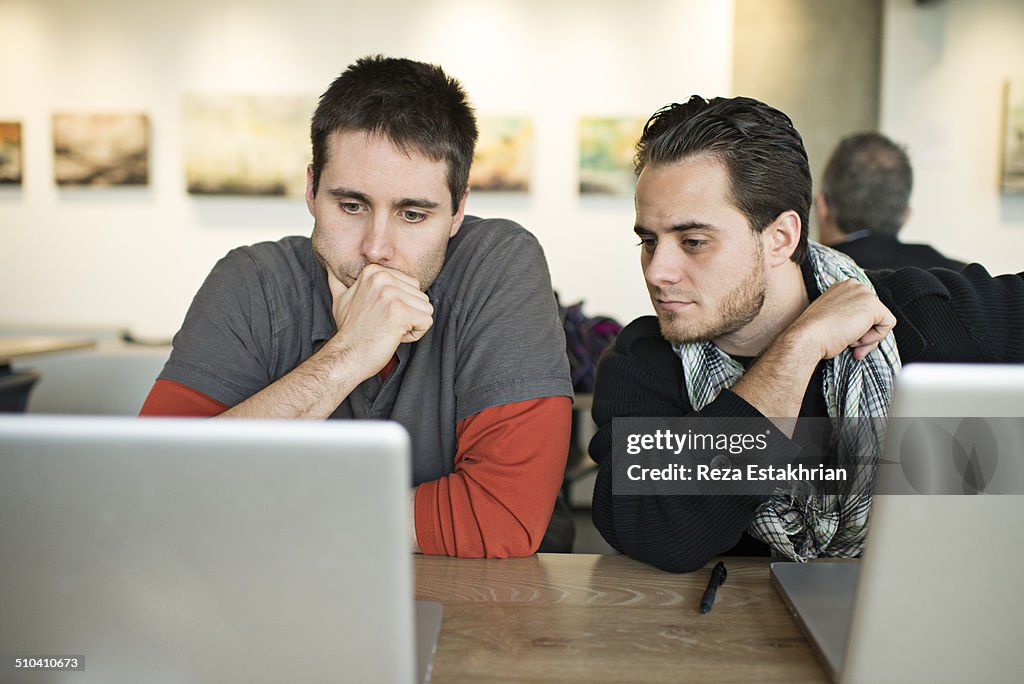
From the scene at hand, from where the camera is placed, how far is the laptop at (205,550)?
62 cm

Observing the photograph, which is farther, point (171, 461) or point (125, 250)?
point (125, 250)

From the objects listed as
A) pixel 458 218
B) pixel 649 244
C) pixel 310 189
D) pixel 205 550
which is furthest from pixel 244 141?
pixel 205 550

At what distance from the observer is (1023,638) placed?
2.30 feet

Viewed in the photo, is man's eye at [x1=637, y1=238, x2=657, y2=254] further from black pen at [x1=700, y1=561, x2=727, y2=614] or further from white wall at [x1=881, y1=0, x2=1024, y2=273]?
white wall at [x1=881, y1=0, x2=1024, y2=273]

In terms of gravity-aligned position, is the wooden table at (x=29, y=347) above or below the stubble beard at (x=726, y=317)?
below

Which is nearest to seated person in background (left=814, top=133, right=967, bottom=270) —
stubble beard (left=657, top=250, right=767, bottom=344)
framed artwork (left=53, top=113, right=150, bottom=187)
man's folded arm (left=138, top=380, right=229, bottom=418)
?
Answer: stubble beard (left=657, top=250, right=767, bottom=344)

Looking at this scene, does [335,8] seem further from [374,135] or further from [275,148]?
[374,135]

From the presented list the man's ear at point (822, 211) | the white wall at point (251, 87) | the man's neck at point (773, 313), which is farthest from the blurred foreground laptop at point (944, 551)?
the white wall at point (251, 87)

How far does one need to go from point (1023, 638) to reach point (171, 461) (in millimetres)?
702

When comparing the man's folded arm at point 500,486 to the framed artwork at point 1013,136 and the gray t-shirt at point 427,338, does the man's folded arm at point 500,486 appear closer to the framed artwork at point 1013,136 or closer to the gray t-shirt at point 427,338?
the gray t-shirt at point 427,338

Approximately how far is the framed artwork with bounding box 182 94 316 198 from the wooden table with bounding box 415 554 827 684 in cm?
466

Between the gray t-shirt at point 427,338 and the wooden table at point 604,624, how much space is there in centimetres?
33

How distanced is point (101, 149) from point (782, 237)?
5.11m

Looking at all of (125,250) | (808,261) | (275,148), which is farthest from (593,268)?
(808,261)
